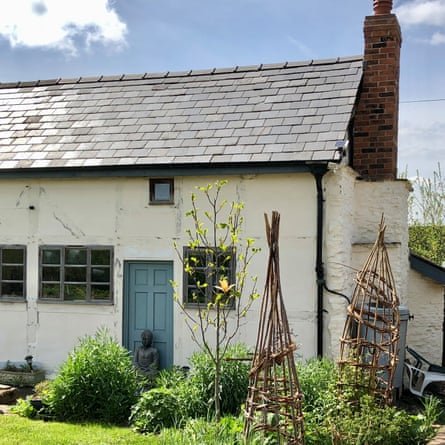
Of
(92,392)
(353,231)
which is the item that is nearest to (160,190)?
(353,231)

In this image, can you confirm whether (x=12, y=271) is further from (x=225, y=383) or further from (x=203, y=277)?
(x=225, y=383)

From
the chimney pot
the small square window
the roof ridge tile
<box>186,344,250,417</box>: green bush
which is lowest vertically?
<box>186,344,250,417</box>: green bush

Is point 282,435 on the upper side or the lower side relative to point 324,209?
lower

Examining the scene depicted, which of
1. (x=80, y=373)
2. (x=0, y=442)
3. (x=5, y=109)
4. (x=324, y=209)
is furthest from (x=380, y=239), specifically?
(x=5, y=109)

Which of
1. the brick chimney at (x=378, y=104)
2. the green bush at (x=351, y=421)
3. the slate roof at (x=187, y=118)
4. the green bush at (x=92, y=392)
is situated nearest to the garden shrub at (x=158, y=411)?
the green bush at (x=92, y=392)

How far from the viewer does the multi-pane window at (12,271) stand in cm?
1113

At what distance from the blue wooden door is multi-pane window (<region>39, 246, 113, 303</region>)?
0.36 m

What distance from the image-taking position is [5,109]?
13.3m

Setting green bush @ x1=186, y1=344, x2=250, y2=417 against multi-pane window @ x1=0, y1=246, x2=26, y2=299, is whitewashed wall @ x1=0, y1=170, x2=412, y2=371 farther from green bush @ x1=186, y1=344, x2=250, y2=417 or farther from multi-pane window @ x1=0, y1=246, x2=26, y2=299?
green bush @ x1=186, y1=344, x2=250, y2=417

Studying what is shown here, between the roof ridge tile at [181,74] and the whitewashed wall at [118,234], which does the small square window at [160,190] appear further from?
the roof ridge tile at [181,74]

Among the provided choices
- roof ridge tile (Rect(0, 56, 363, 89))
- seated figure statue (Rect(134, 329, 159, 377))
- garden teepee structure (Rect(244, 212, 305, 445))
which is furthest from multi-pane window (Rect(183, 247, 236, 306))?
roof ridge tile (Rect(0, 56, 363, 89))

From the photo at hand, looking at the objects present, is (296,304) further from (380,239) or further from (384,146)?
(384,146)

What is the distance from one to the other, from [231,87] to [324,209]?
378 cm

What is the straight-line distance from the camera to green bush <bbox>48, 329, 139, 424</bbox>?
815 centimetres
